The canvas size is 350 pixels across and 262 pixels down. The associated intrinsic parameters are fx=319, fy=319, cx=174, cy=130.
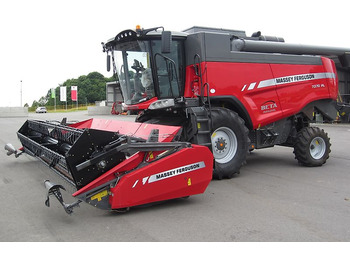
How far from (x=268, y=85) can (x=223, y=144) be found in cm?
173

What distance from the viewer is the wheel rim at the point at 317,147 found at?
746cm

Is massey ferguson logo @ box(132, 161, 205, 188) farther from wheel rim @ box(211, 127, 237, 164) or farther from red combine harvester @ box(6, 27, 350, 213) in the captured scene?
wheel rim @ box(211, 127, 237, 164)

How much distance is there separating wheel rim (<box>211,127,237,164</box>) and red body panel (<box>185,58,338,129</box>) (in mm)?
694

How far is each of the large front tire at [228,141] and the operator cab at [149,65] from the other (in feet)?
3.31

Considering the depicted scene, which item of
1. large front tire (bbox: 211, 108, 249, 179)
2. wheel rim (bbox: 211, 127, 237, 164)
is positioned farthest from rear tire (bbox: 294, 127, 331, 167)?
wheel rim (bbox: 211, 127, 237, 164)

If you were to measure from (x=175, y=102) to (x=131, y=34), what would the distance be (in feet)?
5.06

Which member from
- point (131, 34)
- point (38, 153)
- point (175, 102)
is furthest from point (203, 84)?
point (38, 153)

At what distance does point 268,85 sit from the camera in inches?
270

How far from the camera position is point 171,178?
423 cm

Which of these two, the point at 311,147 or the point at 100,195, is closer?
the point at 100,195

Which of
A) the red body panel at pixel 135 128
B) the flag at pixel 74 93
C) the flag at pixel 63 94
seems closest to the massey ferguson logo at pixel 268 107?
the red body panel at pixel 135 128

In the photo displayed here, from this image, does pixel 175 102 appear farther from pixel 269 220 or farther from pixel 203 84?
pixel 269 220

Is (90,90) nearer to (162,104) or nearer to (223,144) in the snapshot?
(162,104)

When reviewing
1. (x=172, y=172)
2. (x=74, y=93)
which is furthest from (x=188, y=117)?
(x=74, y=93)
